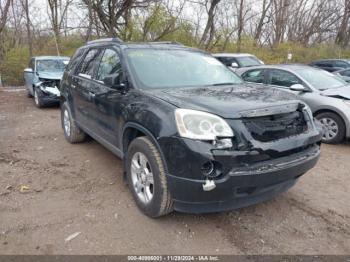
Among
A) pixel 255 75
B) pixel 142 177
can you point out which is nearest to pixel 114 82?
pixel 142 177

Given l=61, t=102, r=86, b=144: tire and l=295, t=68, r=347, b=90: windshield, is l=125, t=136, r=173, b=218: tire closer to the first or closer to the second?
l=61, t=102, r=86, b=144: tire

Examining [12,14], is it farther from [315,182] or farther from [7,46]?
[315,182]

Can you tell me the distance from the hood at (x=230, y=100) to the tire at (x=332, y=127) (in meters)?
2.91

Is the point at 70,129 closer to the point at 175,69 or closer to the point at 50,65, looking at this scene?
the point at 175,69

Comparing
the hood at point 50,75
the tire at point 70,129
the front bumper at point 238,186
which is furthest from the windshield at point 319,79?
the hood at point 50,75

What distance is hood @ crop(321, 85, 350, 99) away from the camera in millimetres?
5957

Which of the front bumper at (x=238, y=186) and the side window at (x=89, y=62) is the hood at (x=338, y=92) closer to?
the front bumper at (x=238, y=186)

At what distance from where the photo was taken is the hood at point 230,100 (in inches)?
112

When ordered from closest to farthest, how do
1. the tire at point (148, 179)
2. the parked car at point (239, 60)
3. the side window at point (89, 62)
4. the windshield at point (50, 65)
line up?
1. the tire at point (148, 179)
2. the side window at point (89, 62)
3. the windshield at point (50, 65)
4. the parked car at point (239, 60)

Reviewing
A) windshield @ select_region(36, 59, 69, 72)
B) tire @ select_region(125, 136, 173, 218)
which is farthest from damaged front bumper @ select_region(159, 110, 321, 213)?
windshield @ select_region(36, 59, 69, 72)

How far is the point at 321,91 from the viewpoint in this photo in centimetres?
627

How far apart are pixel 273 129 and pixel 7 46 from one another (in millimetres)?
19358

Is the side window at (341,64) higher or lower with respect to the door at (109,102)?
higher

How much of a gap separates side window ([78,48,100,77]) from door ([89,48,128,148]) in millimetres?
268
